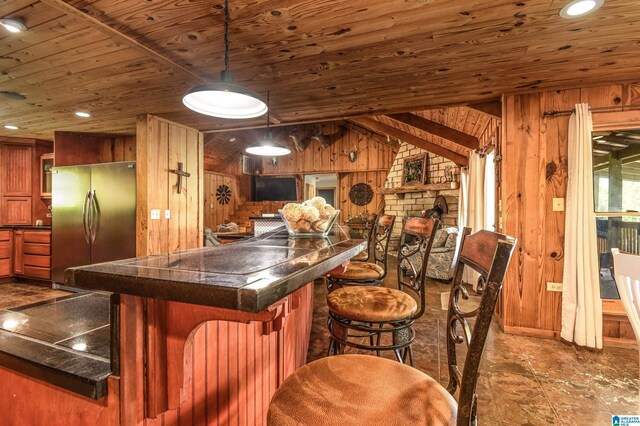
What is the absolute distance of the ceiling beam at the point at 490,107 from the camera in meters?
3.06

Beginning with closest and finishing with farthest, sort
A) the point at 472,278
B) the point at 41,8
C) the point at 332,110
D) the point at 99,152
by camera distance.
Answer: the point at 41,8, the point at 332,110, the point at 472,278, the point at 99,152

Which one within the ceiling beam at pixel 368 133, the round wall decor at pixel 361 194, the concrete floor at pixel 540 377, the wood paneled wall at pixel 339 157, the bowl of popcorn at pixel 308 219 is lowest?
the concrete floor at pixel 540 377

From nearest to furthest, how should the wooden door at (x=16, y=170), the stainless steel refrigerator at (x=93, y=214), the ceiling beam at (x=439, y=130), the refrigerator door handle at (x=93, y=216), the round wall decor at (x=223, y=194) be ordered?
the stainless steel refrigerator at (x=93, y=214) → the refrigerator door handle at (x=93, y=216) → the ceiling beam at (x=439, y=130) → the wooden door at (x=16, y=170) → the round wall decor at (x=223, y=194)

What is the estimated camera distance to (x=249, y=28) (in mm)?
1887

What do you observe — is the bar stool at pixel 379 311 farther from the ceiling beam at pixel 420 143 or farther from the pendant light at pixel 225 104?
the ceiling beam at pixel 420 143

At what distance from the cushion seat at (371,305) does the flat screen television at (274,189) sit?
790 cm

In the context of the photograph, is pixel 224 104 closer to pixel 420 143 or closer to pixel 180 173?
pixel 180 173

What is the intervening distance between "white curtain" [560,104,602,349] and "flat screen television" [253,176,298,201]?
7.43 m

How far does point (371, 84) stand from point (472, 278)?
3310 millimetres

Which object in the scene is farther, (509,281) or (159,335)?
(509,281)

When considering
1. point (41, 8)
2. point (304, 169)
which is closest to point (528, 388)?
point (41, 8)

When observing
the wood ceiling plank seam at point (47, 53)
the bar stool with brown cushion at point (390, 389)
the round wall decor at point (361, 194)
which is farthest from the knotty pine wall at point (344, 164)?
the bar stool with brown cushion at point (390, 389)

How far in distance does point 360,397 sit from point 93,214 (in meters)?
4.54

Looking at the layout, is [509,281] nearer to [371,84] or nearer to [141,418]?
[371,84]
